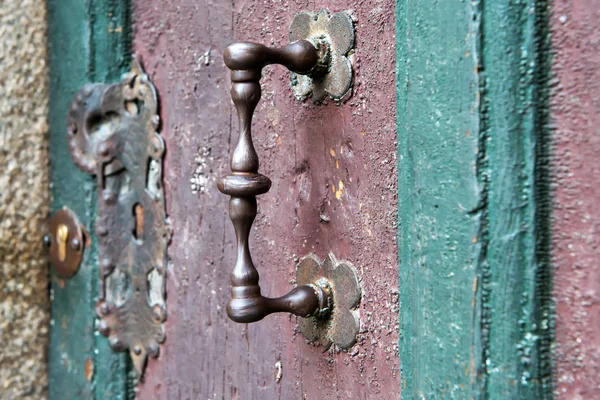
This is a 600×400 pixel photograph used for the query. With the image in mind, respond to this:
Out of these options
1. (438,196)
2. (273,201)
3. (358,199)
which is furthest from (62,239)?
(438,196)

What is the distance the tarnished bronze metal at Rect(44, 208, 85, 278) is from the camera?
866 millimetres

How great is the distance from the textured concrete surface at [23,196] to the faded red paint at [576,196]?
73cm

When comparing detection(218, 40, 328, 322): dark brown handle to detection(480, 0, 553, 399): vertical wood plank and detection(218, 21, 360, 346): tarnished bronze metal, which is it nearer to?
detection(218, 21, 360, 346): tarnished bronze metal

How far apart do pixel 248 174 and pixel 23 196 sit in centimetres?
49

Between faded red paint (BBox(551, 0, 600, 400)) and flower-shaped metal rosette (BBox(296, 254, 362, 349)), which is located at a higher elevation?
faded red paint (BBox(551, 0, 600, 400))

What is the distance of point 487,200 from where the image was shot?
401 mm

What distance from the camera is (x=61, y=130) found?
Answer: 87 cm

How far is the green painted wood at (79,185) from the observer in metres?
0.83

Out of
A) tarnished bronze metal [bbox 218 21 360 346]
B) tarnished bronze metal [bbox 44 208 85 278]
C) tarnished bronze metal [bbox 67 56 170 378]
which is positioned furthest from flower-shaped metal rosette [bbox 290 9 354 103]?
tarnished bronze metal [bbox 44 208 85 278]

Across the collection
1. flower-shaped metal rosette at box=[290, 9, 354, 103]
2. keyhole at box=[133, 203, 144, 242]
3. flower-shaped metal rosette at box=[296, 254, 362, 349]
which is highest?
flower-shaped metal rosette at box=[290, 9, 354, 103]

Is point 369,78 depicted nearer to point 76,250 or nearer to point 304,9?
point 304,9

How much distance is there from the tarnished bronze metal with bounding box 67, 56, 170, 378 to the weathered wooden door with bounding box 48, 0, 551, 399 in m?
0.02

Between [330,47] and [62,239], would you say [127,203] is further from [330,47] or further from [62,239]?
[330,47]

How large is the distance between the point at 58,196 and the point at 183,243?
0.24 meters
